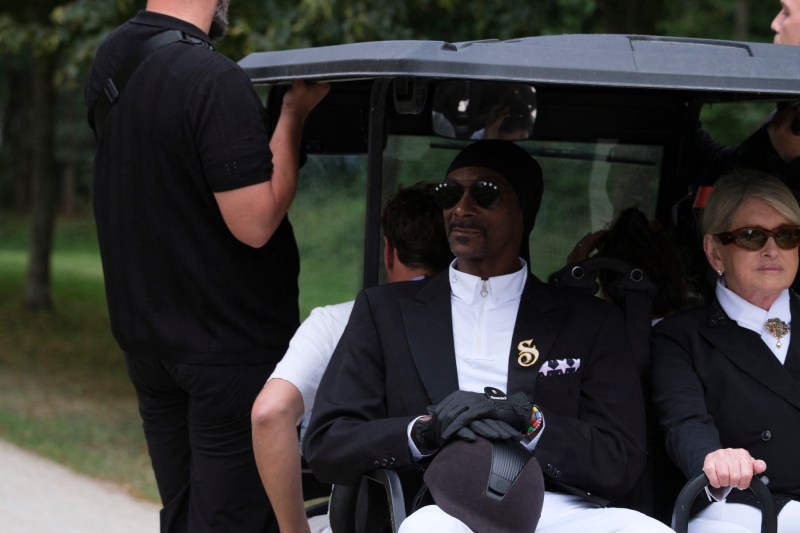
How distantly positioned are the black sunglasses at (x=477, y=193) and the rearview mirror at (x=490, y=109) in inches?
23.6

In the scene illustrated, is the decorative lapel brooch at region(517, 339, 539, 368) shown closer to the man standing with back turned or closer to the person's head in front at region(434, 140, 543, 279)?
the person's head in front at region(434, 140, 543, 279)

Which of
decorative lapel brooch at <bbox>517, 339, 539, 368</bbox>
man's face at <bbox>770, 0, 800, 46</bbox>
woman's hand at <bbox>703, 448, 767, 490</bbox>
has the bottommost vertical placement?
woman's hand at <bbox>703, 448, 767, 490</bbox>

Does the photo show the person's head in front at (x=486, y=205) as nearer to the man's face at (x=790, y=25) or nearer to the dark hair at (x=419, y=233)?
the dark hair at (x=419, y=233)

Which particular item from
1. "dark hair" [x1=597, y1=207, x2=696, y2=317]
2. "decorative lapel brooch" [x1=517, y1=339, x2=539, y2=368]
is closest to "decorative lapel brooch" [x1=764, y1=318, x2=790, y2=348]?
"dark hair" [x1=597, y1=207, x2=696, y2=317]

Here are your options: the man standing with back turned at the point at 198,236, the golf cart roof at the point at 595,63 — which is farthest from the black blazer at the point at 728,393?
the man standing with back turned at the point at 198,236

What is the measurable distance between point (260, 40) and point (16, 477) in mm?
2877

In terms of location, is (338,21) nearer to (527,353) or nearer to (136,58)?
(136,58)

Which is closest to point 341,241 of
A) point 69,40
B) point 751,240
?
point 751,240

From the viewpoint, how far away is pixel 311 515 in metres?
4.34

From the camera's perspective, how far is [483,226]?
10.7 ft

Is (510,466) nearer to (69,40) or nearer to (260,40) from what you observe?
(260,40)

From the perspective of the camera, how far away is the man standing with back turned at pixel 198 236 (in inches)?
125

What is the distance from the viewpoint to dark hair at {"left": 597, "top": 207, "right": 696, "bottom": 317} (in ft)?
12.2

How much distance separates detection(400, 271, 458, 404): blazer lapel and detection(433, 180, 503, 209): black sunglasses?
0.22m
